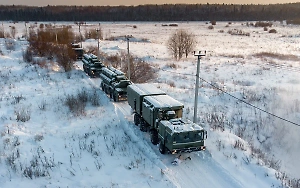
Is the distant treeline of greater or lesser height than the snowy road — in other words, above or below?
above

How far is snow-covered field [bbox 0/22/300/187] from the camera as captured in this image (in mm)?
10312

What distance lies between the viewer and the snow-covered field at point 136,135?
406 inches

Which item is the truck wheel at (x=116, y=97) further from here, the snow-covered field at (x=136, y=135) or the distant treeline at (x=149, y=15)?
the distant treeline at (x=149, y=15)

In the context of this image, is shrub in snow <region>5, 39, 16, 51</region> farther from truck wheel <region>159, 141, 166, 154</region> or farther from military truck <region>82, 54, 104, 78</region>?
truck wheel <region>159, 141, 166, 154</region>

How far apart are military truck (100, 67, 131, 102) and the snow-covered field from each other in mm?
592

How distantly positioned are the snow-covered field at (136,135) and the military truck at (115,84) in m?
0.59

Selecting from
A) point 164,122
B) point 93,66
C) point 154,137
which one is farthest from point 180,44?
point 164,122

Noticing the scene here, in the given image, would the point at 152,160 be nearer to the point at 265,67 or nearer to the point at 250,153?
the point at 250,153

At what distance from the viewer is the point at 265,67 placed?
29.0 meters

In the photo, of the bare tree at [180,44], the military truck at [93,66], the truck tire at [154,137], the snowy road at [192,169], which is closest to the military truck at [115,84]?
the military truck at [93,66]

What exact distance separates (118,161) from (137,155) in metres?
0.86

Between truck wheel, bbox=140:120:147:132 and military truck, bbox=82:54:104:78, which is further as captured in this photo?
military truck, bbox=82:54:104:78

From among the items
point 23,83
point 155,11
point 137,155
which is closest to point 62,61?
point 23,83

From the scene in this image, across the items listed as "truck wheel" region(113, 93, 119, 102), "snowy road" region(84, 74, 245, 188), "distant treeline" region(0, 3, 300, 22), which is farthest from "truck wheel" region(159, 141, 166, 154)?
"distant treeline" region(0, 3, 300, 22)
